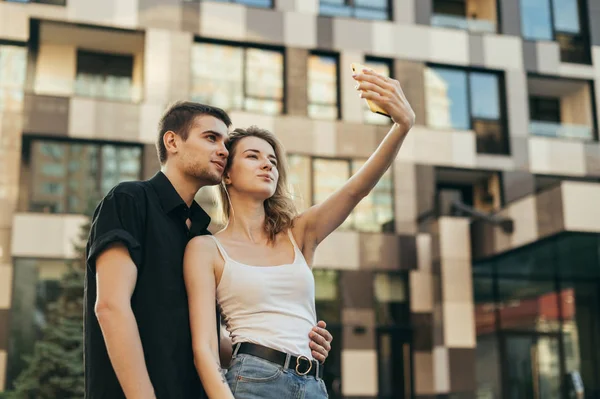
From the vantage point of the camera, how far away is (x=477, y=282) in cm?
2044

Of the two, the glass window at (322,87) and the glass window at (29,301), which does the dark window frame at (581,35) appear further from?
the glass window at (29,301)

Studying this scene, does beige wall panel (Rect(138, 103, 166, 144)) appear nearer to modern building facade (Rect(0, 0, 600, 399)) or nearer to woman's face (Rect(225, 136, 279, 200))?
modern building facade (Rect(0, 0, 600, 399))

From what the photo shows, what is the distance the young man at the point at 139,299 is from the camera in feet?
9.03

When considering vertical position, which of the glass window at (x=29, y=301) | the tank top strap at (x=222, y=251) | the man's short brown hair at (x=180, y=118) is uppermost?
the glass window at (x=29, y=301)

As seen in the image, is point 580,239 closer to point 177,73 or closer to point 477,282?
point 477,282

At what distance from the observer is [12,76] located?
758 inches

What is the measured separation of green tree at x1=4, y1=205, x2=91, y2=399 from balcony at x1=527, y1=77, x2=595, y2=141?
1373cm

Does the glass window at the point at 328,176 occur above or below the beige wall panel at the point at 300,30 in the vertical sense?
below

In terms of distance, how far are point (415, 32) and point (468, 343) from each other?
9.02m

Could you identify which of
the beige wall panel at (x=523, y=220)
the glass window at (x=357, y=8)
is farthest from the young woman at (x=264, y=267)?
the glass window at (x=357, y=8)

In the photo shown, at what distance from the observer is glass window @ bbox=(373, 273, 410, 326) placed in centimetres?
2002

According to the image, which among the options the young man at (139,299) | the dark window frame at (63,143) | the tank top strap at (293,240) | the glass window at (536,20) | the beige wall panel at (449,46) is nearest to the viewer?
the young man at (139,299)

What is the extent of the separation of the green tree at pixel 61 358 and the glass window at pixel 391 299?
7.86 metres

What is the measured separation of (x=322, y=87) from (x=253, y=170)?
17.8 m
